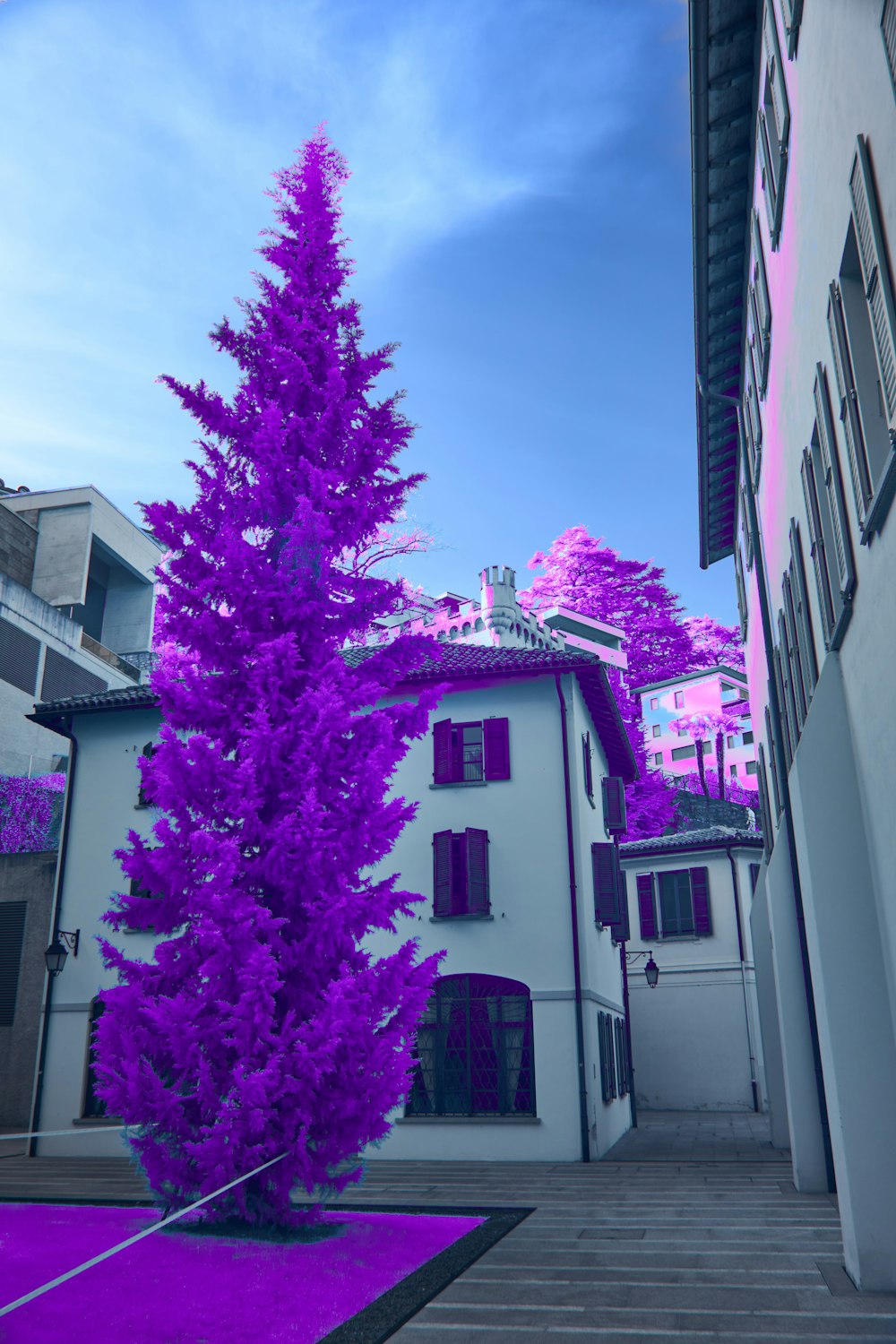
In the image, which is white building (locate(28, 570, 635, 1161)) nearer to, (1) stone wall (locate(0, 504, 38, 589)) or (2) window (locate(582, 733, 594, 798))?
(2) window (locate(582, 733, 594, 798))

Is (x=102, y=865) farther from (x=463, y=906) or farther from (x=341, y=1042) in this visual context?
(x=341, y=1042)

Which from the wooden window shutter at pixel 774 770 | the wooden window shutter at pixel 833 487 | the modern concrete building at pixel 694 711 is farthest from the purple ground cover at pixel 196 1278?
the modern concrete building at pixel 694 711

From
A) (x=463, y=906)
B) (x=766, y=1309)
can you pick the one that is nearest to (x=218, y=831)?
(x=766, y=1309)

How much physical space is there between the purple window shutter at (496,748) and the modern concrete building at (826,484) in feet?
20.6

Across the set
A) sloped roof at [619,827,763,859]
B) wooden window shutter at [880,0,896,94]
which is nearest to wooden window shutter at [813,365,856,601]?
wooden window shutter at [880,0,896,94]

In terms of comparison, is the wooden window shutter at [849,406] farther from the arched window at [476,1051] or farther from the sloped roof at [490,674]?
the arched window at [476,1051]

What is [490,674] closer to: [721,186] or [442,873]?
[442,873]

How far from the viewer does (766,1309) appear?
7.09 meters

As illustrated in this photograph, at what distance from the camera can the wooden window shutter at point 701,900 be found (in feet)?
93.1

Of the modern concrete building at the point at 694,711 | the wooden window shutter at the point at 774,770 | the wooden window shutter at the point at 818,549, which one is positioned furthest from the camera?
the modern concrete building at the point at 694,711

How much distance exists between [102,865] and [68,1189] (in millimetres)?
6874

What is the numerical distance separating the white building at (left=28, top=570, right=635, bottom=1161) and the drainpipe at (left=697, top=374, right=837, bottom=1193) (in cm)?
478

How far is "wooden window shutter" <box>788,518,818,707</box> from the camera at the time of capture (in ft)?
30.8

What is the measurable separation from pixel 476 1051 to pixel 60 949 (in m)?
7.28
